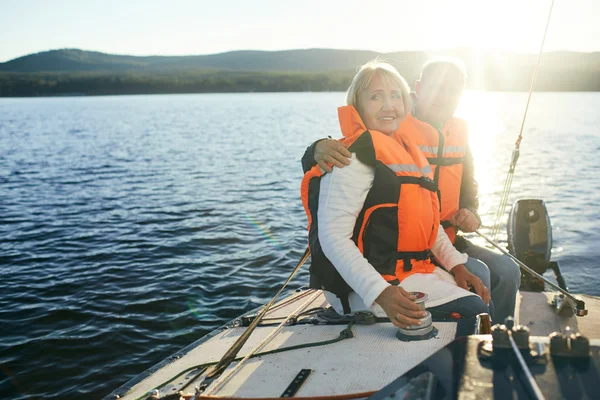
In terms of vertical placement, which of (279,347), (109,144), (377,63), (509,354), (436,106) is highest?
(377,63)

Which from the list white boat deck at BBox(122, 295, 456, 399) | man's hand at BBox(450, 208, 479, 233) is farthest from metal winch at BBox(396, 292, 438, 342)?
man's hand at BBox(450, 208, 479, 233)

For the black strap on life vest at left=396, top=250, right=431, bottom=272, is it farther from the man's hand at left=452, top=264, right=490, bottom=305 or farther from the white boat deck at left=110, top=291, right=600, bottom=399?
the man's hand at left=452, top=264, right=490, bottom=305

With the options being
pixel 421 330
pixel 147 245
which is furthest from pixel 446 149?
pixel 147 245

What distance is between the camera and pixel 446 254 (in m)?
3.71

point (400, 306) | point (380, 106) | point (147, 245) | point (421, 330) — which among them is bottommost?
point (147, 245)

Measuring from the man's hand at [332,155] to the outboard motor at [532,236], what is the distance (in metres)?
3.61

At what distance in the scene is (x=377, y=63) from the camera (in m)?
3.35

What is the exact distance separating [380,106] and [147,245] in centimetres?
832

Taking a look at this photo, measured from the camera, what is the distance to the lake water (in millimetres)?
6762

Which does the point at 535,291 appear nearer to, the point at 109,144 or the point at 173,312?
the point at 173,312

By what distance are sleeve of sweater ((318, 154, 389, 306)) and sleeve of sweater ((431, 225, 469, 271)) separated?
3.20 ft

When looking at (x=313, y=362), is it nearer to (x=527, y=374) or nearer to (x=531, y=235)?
(x=527, y=374)

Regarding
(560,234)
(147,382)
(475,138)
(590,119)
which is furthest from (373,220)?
(590,119)

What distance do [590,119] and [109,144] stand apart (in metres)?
32.3
